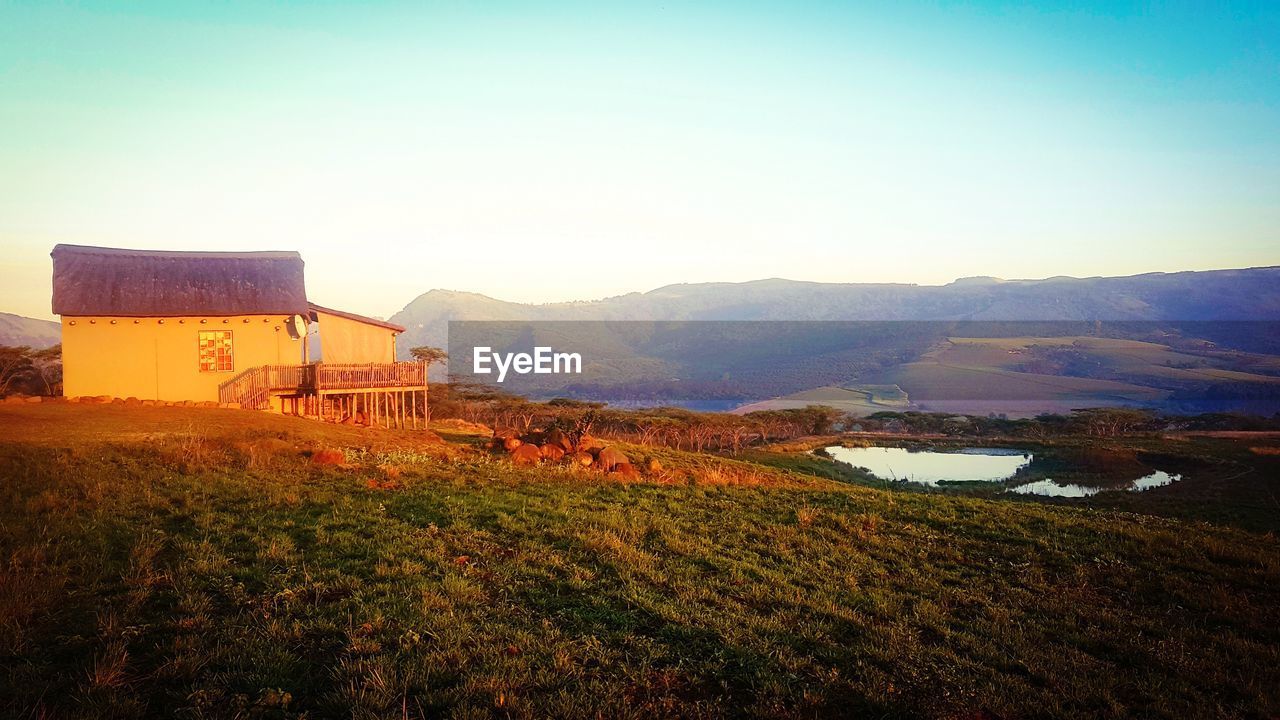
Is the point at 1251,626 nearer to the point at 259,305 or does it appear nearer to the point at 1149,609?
the point at 1149,609

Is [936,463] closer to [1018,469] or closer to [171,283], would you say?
[1018,469]

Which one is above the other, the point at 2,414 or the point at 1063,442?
the point at 2,414

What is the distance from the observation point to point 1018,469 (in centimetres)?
→ 4009

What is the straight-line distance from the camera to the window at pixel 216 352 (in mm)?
25078

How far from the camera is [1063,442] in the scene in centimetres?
4956

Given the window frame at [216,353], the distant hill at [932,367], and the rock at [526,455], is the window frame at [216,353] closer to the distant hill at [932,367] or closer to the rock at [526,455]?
the rock at [526,455]

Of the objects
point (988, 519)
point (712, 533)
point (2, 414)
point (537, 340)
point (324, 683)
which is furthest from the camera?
point (537, 340)

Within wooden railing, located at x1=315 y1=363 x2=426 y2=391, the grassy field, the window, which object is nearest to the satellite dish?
the window

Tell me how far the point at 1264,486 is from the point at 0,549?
1593 inches

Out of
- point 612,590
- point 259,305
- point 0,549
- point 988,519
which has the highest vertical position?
point 259,305

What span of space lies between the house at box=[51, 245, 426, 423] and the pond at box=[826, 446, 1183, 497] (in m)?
29.9

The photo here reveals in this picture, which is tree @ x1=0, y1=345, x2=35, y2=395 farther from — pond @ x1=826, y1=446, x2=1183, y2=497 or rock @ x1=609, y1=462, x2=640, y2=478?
pond @ x1=826, y1=446, x2=1183, y2=497

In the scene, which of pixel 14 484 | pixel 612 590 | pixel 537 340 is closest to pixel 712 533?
pixel 612 590

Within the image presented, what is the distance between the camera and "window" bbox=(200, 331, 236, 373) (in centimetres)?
2508
